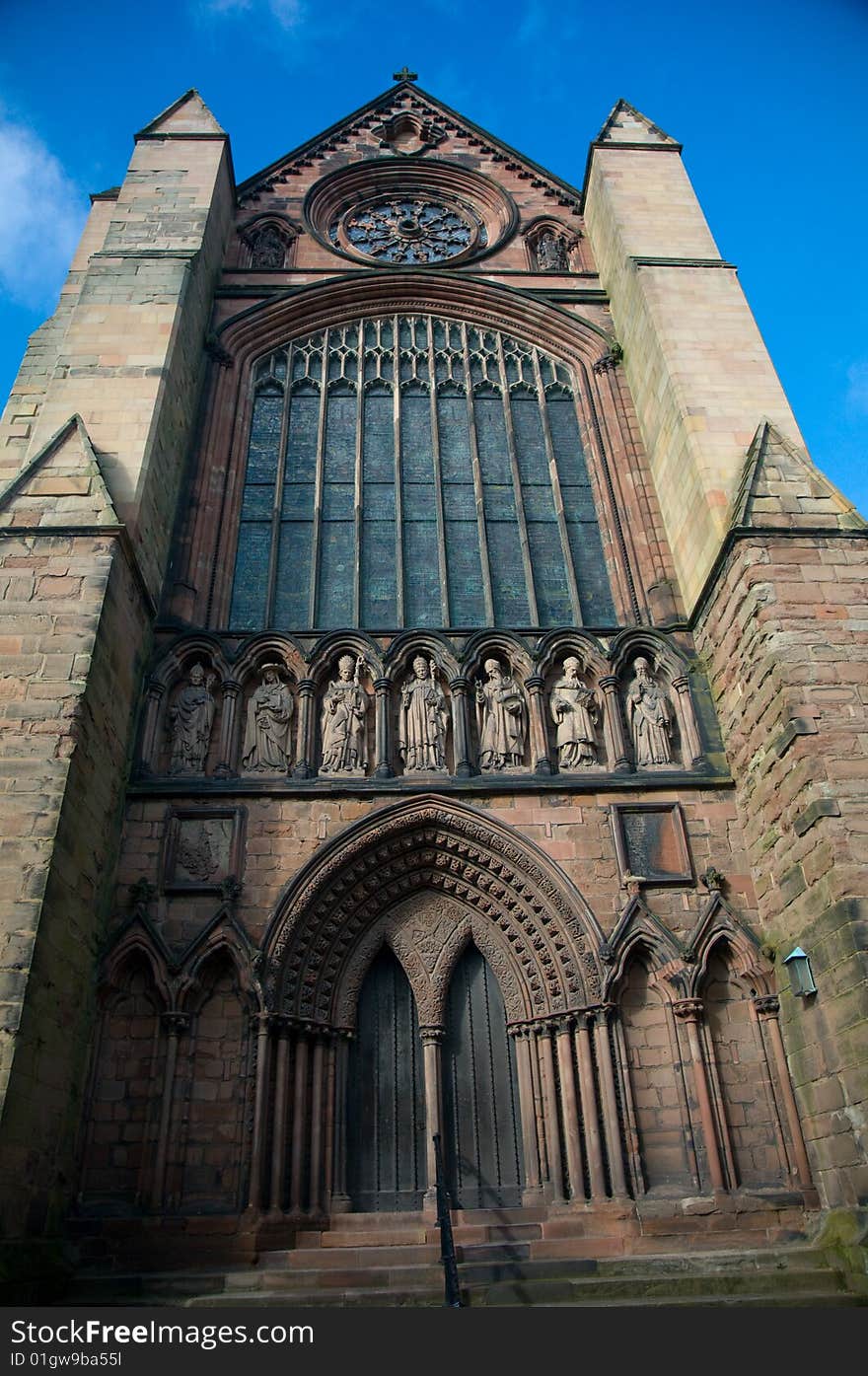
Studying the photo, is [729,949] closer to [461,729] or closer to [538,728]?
[538,728]

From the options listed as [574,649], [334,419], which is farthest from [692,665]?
[334,419]

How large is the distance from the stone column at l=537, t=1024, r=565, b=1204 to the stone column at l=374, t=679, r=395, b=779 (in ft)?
8.45

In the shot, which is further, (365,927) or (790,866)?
(365,927)

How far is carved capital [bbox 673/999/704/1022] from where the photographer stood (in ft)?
25.2

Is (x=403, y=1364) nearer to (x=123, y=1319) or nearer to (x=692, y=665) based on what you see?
(x=123, y=1319)

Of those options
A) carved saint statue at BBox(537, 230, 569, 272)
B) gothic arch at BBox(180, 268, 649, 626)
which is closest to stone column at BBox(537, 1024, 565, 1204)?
gothic arch at BBox(180, 268, 649, 626)

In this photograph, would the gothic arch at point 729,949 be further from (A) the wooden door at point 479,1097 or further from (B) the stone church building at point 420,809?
(A) the wooden door at point 479,1097

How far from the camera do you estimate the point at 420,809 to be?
8531 millimetres

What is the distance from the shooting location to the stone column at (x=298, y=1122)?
725cm

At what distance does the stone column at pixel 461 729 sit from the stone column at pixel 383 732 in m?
0.61

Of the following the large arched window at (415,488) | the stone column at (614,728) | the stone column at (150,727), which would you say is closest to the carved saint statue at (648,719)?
the stone column at (614,728)

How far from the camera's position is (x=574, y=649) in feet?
31.7

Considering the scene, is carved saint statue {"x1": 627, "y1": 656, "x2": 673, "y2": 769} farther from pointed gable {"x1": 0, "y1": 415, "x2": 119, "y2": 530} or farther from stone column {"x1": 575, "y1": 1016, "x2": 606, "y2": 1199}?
pointed gable {"x1": 0, "y1": 415, "x2": 119, "y2": 530}

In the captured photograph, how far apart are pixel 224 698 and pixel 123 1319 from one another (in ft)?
17.0
